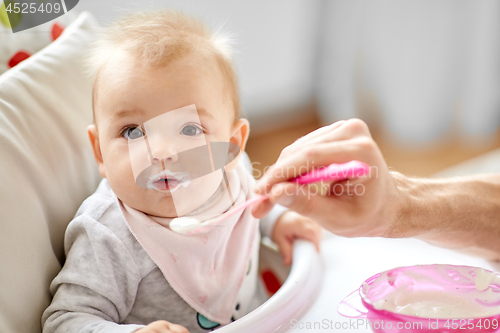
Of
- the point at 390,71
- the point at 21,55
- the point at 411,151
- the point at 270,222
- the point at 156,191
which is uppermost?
the point at 21,55

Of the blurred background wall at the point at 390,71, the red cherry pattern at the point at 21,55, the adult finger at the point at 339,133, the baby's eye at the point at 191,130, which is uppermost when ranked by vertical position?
the red cherry pattern at the point at 21,55

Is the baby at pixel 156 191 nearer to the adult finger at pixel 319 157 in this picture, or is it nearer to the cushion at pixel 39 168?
the cushion at pixel 39 168

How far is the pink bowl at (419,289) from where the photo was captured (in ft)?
1.43

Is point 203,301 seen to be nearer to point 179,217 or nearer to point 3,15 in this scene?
point 179,217

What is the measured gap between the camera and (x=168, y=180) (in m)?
0.57

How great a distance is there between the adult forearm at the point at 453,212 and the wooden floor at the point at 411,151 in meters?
1.29

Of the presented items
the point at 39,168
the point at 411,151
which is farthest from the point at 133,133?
the point at 411,151

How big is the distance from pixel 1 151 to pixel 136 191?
0.55ft

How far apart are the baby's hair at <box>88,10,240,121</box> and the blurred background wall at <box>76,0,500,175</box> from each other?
1.24 meters

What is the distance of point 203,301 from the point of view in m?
0.64

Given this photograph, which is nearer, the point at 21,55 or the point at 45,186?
the point at 45,186

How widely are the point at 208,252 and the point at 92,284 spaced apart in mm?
164

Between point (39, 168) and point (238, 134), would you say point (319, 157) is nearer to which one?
point (238, 134)

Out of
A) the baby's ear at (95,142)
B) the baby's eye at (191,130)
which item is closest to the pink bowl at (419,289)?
the baby's eye at (191,130)
